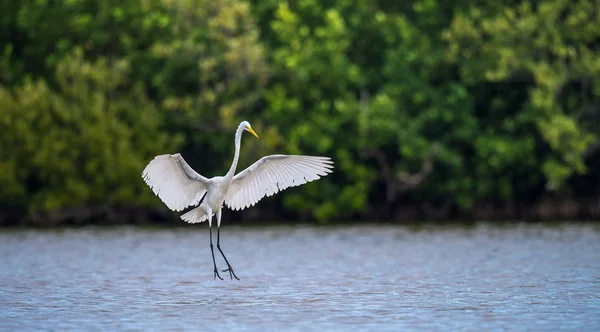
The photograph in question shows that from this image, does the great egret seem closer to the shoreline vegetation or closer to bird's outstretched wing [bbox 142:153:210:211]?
bird's outstretched wing [bbox 142:153:210:211]

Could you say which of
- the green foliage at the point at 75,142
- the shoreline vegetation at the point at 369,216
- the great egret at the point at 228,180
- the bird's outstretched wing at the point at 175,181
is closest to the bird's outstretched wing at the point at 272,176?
the great egret at the point at 228,180

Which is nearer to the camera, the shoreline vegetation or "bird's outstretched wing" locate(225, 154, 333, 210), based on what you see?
"bird's outstretched wing" locate(225, 154, 333, 210)

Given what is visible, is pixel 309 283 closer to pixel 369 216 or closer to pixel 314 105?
pixel 314 105

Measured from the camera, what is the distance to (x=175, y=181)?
15.9m

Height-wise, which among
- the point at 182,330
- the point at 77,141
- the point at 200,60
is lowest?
the point at 182,330

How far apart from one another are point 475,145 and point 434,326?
2466 centimetres

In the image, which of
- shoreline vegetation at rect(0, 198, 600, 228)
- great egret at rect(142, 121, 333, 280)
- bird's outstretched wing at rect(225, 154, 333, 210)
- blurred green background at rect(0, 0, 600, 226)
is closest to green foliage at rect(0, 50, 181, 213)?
blurred green background at rect(0, 0, 600, 226)

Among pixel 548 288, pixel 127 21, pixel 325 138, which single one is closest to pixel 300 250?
pixel 548 288

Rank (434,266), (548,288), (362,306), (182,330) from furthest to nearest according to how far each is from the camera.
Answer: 1. (434,266)
2. (548,288)
3. (362,306)
4. (182,330)

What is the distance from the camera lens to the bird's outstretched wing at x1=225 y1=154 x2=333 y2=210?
14922mm

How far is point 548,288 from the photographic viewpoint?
15.2 metres

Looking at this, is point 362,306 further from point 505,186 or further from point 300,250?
point 505,186

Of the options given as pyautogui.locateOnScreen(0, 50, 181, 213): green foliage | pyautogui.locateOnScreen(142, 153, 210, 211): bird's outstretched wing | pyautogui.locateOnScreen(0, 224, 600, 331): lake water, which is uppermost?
pyautogui.locateOnScreen(0, 50, 181, 213): green foliage

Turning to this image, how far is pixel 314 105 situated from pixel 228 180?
Answer: 843 inches
